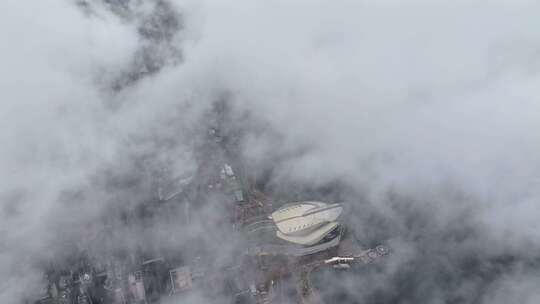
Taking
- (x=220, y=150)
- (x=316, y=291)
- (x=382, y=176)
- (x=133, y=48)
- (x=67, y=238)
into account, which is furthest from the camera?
(x=133, y=48)

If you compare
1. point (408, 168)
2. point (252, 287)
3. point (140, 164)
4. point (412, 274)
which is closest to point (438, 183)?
point (408, 168)

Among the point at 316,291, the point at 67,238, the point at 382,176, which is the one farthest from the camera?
the point at 382,176

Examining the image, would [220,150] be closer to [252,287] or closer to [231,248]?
[231,248]

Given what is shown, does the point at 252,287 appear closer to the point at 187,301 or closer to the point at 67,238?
the point at 187,301

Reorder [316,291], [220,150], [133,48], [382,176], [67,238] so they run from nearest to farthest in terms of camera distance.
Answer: [316,291] < [67,238] < [382,176] < [220,150] < [133,48]

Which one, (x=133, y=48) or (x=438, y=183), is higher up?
(x=133, y=48)

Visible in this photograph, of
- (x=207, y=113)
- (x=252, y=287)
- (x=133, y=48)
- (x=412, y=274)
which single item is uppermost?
(x=133, y=48)

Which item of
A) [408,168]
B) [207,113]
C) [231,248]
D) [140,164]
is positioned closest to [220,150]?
[207,113]

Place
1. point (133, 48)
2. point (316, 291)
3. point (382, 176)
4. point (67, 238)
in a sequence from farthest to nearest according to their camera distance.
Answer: point (133, 48), point (382, 176), point (67, 238), point (316, 291)

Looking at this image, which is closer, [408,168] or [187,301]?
[187,301]
